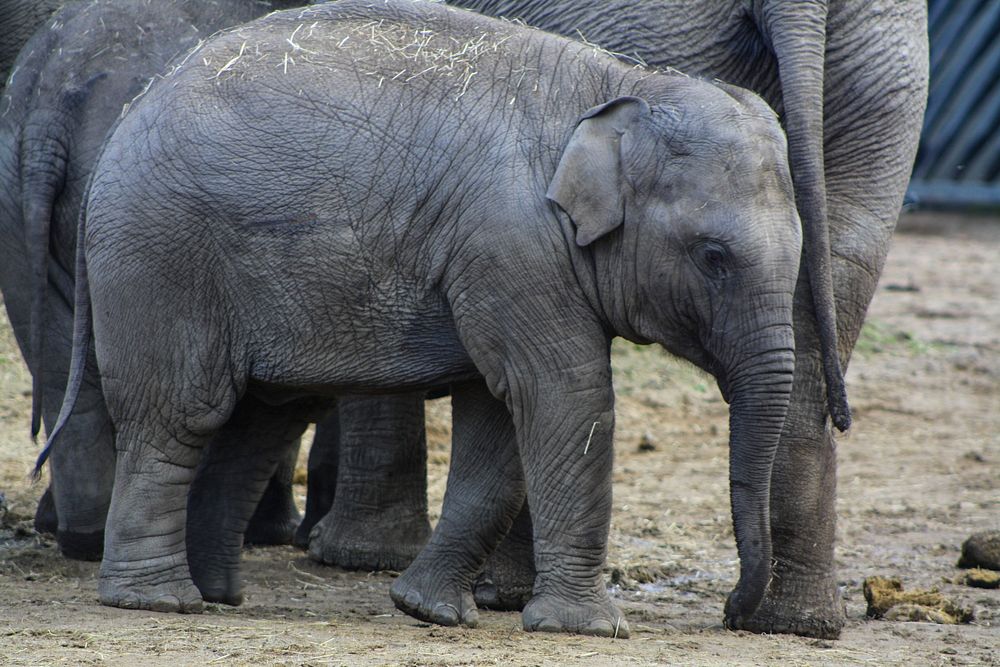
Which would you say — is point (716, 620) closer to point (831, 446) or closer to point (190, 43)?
point (831, 446)

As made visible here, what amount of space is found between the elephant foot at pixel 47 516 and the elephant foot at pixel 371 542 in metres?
1.12

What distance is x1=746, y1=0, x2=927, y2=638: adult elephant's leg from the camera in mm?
5371

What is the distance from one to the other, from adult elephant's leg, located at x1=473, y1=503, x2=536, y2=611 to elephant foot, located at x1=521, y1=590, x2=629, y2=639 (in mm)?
755

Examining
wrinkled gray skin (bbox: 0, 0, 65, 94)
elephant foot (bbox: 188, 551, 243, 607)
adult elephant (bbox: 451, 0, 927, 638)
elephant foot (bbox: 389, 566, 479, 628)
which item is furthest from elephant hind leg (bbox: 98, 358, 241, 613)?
wrinkled gray skin (bbox: 0, 0, 65, 94)

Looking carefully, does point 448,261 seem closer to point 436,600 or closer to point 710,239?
point 710,239

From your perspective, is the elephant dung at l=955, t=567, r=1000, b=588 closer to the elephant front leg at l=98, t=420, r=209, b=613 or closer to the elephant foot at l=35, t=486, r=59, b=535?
the elephant front leg at l=98, t=420, r=209, b=613

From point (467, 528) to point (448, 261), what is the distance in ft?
2.89

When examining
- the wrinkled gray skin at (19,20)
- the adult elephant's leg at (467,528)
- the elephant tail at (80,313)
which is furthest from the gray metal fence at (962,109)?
the elephant tail at (80,313)

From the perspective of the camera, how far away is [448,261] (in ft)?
16.8

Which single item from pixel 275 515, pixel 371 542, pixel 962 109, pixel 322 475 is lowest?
pixel 371 542

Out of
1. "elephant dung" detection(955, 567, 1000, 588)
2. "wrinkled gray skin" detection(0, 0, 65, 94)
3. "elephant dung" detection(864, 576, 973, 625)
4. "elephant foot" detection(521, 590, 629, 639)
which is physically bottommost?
"elephant foot" detection(521, 590, 629, 639)

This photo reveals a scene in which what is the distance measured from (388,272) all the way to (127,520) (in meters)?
1.15

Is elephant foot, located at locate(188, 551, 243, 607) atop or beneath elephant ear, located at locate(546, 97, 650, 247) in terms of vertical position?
beneath

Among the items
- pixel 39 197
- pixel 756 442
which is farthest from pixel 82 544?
pixel 756 442
